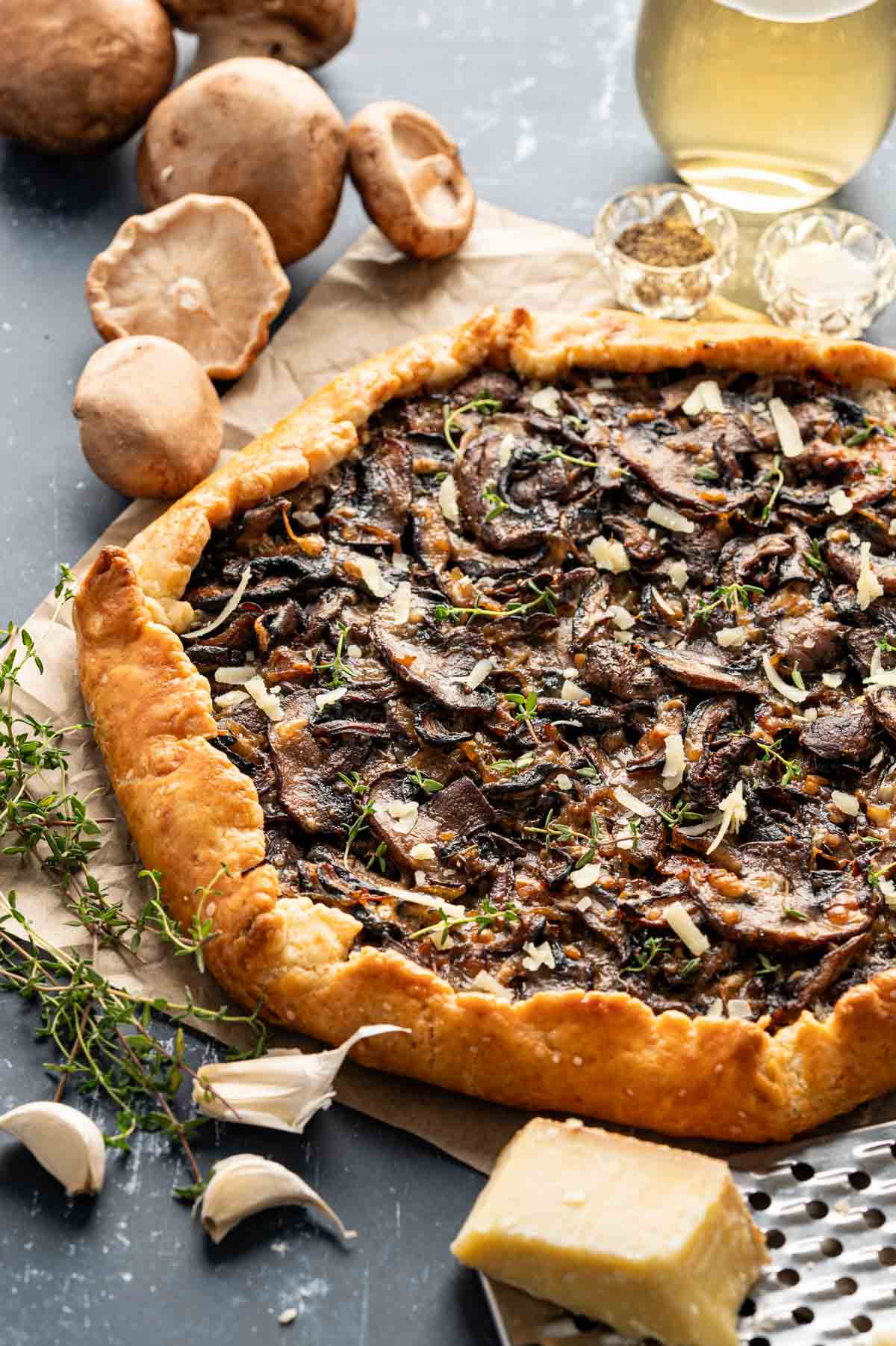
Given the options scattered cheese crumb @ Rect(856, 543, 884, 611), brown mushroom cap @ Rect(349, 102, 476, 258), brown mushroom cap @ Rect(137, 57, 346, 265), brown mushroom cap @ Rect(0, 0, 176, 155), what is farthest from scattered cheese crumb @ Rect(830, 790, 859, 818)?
brown mushroom cap @ Rect(0, 0, 176, 155)

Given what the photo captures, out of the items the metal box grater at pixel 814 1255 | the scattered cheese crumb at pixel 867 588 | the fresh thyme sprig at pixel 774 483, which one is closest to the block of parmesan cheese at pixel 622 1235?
the metal box grater at pixel 814 1255

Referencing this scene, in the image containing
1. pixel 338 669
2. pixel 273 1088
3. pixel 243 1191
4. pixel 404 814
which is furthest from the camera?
pixel 338 669

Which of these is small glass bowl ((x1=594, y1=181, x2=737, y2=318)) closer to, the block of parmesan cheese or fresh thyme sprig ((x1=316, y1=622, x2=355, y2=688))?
fresh thyme sprig ((x1=316, y1=622, x2=355, y2=688))

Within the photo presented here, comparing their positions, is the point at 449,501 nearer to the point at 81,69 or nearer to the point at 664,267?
the point at 664,267

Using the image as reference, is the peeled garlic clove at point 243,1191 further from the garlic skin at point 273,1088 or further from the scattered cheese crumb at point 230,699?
the scattered cheese crumb at point 230,699

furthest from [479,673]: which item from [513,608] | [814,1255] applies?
[814,1255]

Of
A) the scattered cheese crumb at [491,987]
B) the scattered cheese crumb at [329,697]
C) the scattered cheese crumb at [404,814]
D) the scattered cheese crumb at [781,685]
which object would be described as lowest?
the scattered cheese crumb at [491,987]

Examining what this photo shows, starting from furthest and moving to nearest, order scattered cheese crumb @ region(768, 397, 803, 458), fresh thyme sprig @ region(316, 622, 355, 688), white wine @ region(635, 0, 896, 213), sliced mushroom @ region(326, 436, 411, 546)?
white wine @ region(635, 0, 896, 213) → scattered cheese crumb @ region(768, 397, 803, 458) → sliced mushroom @ region(326, 436, 411, 546) → fresh thyme sprig @ region(316, 622, 355, 688)
